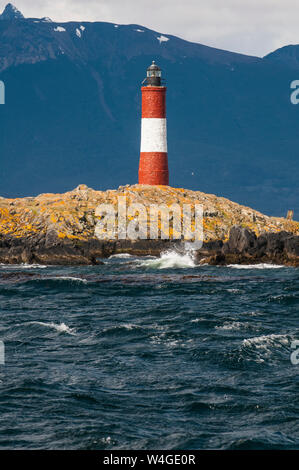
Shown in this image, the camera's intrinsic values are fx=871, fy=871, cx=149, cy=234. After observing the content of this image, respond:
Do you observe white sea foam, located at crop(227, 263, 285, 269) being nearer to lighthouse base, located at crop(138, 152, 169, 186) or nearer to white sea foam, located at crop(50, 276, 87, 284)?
white sea foam, located at crop(50, 276, 87, 284)

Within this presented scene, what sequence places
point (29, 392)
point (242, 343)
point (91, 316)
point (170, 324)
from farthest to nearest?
1. point (91, 316)
2. point (170, 324)
3. point (242, 343)
4. point (29, 392)

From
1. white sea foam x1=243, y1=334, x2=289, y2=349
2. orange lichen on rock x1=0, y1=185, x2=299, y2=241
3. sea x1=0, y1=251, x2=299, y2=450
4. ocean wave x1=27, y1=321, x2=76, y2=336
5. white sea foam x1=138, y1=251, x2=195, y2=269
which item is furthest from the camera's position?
orange lichen on rock x1=0, y1=185, x2=299, y2=241

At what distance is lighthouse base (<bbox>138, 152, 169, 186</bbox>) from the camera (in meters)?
85.0

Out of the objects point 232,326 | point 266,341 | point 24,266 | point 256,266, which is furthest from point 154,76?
point 266,341

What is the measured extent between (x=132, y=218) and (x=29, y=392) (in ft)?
165

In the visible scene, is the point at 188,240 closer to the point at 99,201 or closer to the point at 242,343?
the point at 99,201

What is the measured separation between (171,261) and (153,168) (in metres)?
19.6

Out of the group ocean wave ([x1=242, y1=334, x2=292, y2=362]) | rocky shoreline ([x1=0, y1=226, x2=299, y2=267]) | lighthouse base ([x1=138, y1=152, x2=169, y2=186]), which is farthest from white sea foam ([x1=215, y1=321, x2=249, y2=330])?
lighthouse base ([x1=138, y1=152, x2=169, y2=186])

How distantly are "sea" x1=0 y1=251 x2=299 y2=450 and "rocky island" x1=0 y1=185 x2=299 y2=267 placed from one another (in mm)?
13692

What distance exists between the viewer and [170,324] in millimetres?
39344

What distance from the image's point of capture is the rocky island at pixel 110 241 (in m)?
66.1

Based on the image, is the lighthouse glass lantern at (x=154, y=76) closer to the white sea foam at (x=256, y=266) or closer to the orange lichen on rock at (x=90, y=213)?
the orange lichen on rock at (x=90, y=213)
